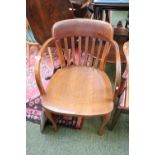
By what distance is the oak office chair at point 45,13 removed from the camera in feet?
5.53

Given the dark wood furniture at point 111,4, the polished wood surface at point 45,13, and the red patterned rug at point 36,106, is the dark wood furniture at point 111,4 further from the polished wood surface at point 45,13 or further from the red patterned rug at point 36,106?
the red patterned rug at point 36,106

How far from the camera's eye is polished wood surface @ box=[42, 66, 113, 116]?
1291mm

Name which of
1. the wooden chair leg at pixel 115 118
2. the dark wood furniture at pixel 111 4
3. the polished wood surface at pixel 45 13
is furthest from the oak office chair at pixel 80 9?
the wooden chair leg at pixel 115 118

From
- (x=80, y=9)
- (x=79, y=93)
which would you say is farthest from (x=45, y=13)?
(x=79, y=93)

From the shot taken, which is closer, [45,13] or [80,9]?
[45,13]

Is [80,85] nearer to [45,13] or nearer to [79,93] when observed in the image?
[79,93]

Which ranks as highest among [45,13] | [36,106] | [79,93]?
[45,13]

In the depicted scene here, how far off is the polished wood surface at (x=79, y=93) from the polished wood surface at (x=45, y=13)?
1.50ft

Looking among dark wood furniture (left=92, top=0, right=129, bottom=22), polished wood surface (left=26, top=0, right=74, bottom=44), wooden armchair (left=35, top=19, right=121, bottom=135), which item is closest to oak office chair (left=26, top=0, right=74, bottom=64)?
polished wood surface (left=26, top=0, right=74, bottom=44)

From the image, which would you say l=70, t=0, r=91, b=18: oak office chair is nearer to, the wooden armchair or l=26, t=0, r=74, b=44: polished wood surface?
l=26, t=0, r=74, b=44: polished wood surface

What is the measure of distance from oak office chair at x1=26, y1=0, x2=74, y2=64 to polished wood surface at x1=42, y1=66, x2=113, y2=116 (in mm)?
458

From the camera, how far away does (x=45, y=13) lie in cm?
176

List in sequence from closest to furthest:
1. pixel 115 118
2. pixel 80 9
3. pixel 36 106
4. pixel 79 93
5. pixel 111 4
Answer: pixel 79 93 → pixel 115 118 → pixel 36 106 → pixel 111 4 → pixel 80 9
